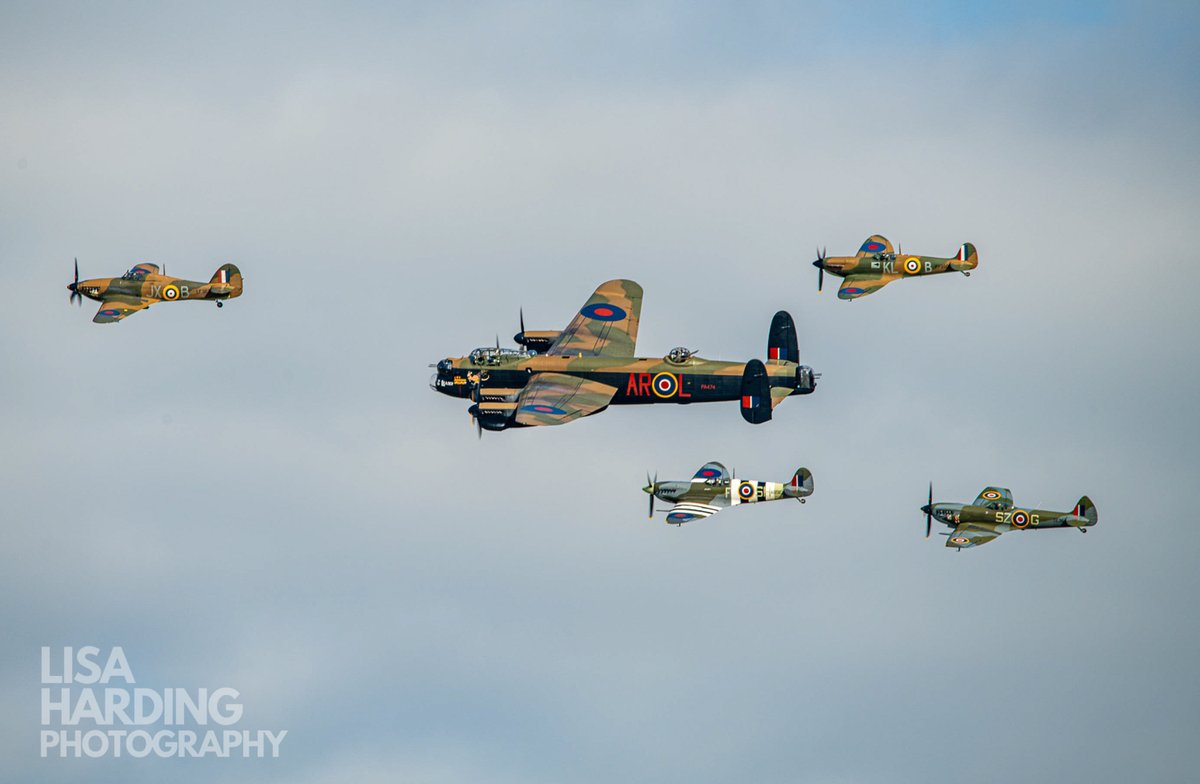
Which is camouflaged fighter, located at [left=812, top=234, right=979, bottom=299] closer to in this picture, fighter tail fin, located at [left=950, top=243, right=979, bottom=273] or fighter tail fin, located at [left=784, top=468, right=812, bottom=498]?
fighter tail fin, located at [left=950, top=243, right=979, bottom=273]

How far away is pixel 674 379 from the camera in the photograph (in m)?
114

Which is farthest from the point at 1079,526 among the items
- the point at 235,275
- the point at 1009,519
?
the point at 235,275

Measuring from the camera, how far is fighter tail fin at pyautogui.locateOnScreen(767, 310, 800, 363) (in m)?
114

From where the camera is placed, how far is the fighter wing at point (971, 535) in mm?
Result: 111438

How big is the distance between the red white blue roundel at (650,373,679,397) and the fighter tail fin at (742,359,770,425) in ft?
14.7

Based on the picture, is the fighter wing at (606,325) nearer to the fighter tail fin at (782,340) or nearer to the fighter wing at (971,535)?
the fighter tail fin at (782,340)

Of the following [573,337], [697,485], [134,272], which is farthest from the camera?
[134,272]

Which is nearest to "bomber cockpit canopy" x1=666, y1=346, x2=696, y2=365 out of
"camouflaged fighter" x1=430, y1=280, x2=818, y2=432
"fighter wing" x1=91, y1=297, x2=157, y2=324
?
"camouflaged fighter" x1=430, y1=280, x2=818, y2=432

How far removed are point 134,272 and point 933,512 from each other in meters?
43.4

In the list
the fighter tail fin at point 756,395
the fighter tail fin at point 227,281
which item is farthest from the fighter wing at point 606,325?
the fighter tail fin at point 227,281

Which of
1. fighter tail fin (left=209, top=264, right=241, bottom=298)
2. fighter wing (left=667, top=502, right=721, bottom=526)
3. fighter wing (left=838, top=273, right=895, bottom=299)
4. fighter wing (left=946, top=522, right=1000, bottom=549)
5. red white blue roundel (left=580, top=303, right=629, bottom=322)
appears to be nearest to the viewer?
fighter wing (left=667, top=502, right=721, bottom=526)

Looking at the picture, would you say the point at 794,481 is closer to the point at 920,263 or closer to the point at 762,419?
the point at 762,419

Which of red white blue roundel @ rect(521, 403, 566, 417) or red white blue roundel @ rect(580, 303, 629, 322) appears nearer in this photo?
red white blue roundel @ rect(521, 403, 566, 417)

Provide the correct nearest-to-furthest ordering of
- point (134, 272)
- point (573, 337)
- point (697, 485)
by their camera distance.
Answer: point (697, 485), point (573, 337), point (134, 272)
